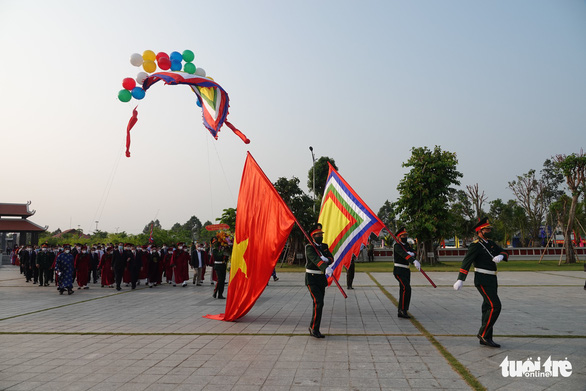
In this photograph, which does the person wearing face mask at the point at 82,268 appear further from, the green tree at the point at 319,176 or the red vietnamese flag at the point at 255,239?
the green tree at the point at 319,176

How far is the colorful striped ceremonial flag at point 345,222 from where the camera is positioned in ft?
32.2

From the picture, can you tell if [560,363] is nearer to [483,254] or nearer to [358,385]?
[483,254]

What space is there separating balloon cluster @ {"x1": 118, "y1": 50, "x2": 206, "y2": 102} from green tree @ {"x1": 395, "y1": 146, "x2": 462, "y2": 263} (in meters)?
22.1

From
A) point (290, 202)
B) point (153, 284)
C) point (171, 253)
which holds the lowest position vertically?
point (153, 284)

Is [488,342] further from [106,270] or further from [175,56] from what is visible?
[106,270]

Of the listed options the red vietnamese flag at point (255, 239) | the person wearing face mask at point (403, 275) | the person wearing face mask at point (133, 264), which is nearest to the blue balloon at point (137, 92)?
the red vietnamese flag at point (255, 239)

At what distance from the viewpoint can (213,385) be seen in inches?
184

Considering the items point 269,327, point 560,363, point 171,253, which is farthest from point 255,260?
point 171,253

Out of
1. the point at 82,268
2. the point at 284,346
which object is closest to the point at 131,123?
the point at 82,268

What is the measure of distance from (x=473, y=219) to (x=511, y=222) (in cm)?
1878

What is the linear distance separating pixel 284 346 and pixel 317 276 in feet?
4.72

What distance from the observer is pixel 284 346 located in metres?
6.37

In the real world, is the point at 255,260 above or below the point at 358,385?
above

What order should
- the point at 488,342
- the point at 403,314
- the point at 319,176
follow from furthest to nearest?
1. the point at 319,176
2. the point at 403,314
3. the point at 488,342
